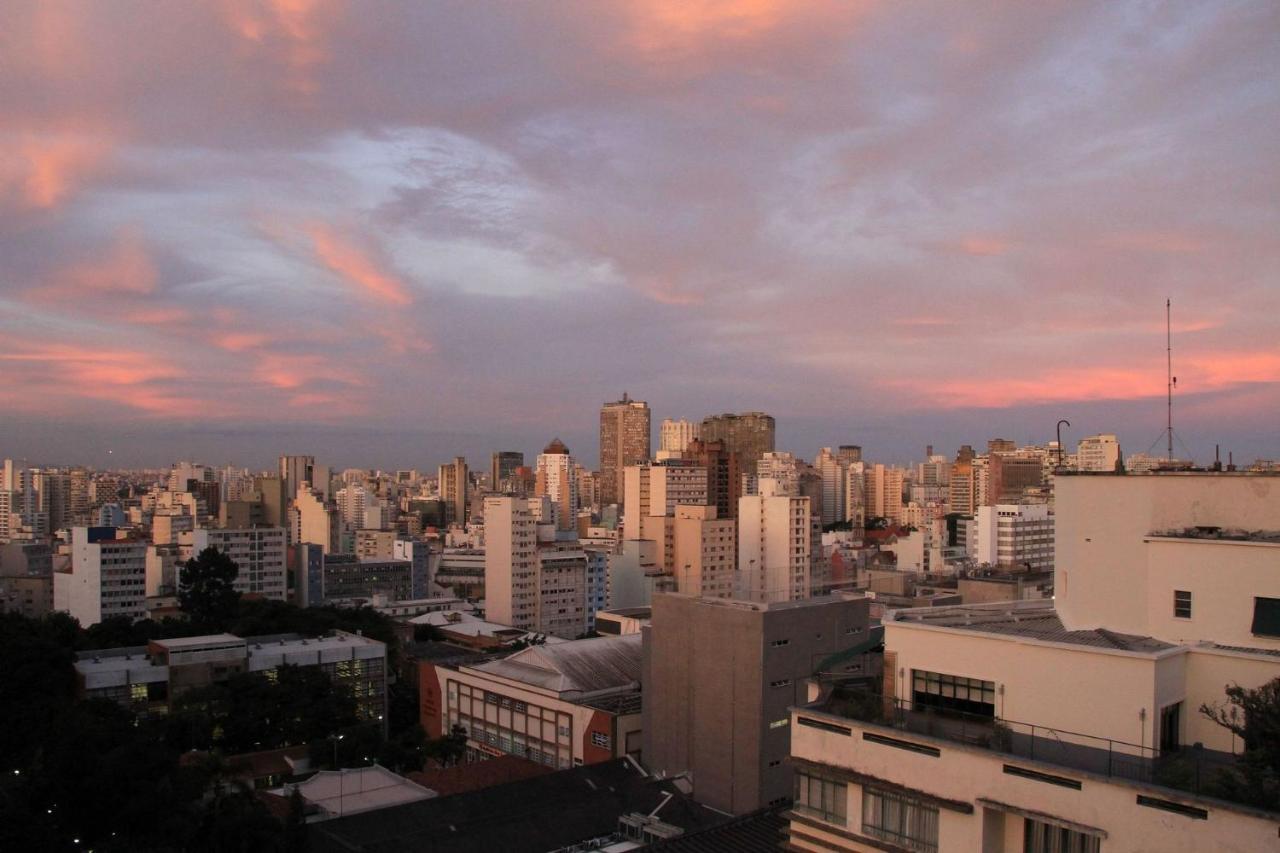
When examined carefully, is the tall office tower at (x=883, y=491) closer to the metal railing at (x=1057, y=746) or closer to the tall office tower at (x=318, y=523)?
the tall office tower at (x=318, y=523)

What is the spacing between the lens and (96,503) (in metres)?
98.0

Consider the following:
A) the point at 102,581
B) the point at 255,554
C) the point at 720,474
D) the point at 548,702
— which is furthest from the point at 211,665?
the point at 720,474

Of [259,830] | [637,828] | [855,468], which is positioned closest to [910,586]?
[637,828]

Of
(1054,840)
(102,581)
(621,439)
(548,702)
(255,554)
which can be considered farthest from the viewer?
(621,439)

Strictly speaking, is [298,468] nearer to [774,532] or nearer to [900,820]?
[774,532]

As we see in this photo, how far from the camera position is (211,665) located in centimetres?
2430

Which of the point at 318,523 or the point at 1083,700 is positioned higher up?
the point at 1083,700

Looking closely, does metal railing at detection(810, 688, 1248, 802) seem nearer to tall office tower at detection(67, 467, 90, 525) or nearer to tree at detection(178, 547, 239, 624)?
tree at detection(178, 547, 239, 624)

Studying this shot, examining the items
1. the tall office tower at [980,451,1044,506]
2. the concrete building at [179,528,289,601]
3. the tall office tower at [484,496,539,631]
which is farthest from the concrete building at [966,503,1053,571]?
the concrete building at [179,528,289,601]

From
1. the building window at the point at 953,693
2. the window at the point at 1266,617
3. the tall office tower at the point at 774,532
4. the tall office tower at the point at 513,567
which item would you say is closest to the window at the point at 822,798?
the building window at the point at 953,693

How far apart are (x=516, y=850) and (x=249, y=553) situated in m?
36.1

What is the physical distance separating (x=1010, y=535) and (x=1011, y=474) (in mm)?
34368

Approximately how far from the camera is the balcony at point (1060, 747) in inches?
191

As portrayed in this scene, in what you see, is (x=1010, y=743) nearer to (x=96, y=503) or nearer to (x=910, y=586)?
(x=910, y=586)
